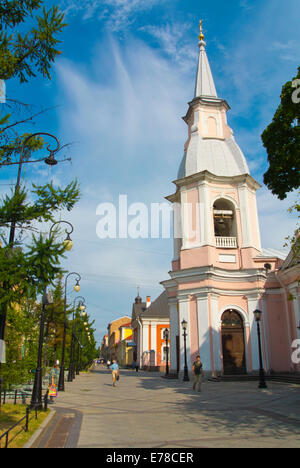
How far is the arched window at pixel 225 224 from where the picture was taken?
27.3 metres

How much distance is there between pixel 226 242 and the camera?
27312 mm

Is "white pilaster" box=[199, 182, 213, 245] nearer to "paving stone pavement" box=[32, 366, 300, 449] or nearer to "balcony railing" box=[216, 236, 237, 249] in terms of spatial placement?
"balcony railing" box=[216, 236, 237, 249]

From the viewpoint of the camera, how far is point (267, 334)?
2561cm

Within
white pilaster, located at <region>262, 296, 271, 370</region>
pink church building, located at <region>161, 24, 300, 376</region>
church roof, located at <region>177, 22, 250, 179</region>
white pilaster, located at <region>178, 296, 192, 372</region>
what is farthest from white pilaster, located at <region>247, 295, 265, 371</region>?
church roof, located at <region>177, 22, 250, 179</region>

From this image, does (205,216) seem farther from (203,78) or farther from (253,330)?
(203,78)

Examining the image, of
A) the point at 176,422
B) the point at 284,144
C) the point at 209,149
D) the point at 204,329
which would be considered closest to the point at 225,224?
the point at 209,149

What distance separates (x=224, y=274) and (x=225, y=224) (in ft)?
16.8

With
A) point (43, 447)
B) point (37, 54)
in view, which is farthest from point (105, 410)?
point (37, 54)

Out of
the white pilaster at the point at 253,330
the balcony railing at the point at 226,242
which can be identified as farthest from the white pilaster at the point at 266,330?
the balcony railing at the point at 226,242

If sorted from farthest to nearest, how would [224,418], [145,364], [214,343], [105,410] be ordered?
1. [145,364]
2. [214,343]
3. [105,410]
4. [224,418]

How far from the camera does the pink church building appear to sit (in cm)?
2477

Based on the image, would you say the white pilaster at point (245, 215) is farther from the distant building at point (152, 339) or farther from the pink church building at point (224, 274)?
the distant building at point (152, 339)

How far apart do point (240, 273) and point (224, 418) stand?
16.6 m
